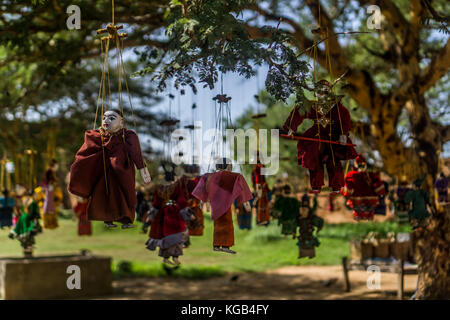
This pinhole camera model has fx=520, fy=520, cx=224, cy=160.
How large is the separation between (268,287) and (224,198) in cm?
885

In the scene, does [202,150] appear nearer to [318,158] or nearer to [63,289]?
[318,158]

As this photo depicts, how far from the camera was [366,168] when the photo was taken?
6672mm

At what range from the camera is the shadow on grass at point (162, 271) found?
47.5ft

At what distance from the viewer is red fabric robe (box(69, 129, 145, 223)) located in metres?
3.82

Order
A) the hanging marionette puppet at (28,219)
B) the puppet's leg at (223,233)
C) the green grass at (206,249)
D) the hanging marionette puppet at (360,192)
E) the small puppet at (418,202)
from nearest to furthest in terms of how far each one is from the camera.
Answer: the puppet's leg at (223,233), the hanging marionette puppet at (360,192), the small puppet at (418,202), the hanging marionette puppet at (28,219), the green grass at (206,249)

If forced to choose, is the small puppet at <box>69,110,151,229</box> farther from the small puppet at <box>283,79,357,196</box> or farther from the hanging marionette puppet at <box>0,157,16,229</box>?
the hanging marionette puppet at <box>0,157,16,229</box>

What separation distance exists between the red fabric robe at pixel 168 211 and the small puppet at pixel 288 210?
85.6 inches

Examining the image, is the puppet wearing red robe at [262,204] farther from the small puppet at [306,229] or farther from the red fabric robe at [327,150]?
Result: the red fabric robe at [327,150]

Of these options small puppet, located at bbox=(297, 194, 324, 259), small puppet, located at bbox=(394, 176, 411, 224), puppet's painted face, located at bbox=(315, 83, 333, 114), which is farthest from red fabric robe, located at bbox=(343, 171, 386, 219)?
puppet's painted face, located at bbox=(315, 83, 333, 114)

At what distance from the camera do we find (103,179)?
152 inches

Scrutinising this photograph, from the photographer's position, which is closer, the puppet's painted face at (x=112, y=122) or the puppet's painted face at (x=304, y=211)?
the puppet's painted face at (x=112, y=122)

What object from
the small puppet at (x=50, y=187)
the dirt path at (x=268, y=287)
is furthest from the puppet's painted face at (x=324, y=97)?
the dirt path at (x=268, y=287)
